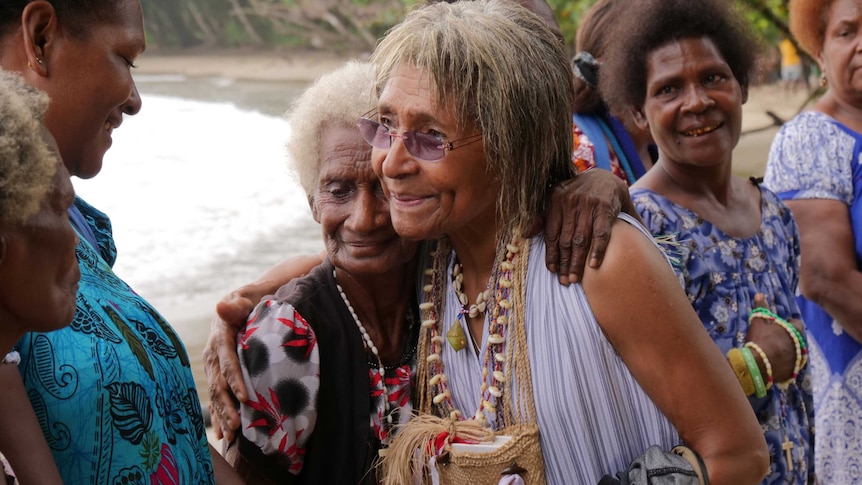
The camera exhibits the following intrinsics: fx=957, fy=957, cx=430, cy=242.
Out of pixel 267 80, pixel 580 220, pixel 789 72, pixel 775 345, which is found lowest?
pixel 267 80

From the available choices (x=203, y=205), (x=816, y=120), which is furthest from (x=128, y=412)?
(x=203, y=205)

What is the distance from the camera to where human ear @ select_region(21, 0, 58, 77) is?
1852 mm

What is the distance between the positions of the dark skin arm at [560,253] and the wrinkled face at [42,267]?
72 centimetres

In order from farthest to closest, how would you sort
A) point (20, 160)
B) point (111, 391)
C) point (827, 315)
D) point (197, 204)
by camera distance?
point (197, 204)
point (827, 315)
point (111, 391)
point (20, 160)

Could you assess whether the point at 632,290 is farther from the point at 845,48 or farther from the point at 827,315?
the point at 845,48

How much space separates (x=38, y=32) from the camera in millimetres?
1867

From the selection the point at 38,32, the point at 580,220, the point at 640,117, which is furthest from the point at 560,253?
the point at 640,117

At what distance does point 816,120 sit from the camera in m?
3.61

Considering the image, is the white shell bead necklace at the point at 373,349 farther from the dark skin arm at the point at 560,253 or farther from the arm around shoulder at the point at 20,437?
the arm around shoulder at the point at 20,437

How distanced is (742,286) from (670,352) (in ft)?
2.87

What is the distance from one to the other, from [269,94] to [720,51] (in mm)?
25408

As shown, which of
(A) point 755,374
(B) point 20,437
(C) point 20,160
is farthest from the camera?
(A) point 755,374

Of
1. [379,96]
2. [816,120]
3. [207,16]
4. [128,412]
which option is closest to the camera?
[128,412]

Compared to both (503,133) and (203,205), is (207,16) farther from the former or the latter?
(503,133)
